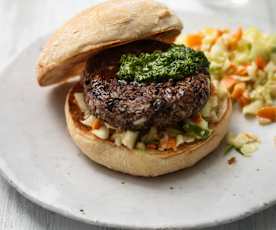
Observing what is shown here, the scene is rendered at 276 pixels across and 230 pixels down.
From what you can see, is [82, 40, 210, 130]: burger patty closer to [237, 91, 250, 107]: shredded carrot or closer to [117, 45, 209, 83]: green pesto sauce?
[117, 45, 209, 83]: green pesto sauce

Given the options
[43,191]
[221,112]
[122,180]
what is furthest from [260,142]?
[43,191]

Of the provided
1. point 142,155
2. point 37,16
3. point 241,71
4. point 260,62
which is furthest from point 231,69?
point 37,16

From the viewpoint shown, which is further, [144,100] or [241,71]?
[241,71]

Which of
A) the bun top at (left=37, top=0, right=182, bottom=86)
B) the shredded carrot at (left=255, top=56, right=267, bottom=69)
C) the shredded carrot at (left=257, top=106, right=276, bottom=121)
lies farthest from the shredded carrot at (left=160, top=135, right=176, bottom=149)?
the shredded carrot at (left=255, top=56, right=267, bottom=69)

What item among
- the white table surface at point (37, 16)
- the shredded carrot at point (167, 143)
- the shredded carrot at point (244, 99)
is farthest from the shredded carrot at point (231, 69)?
the shredded carrot at point (167, 143)

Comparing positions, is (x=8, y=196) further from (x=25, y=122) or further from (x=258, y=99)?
(x=258, y=99)

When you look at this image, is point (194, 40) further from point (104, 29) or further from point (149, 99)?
point (149, 99)
